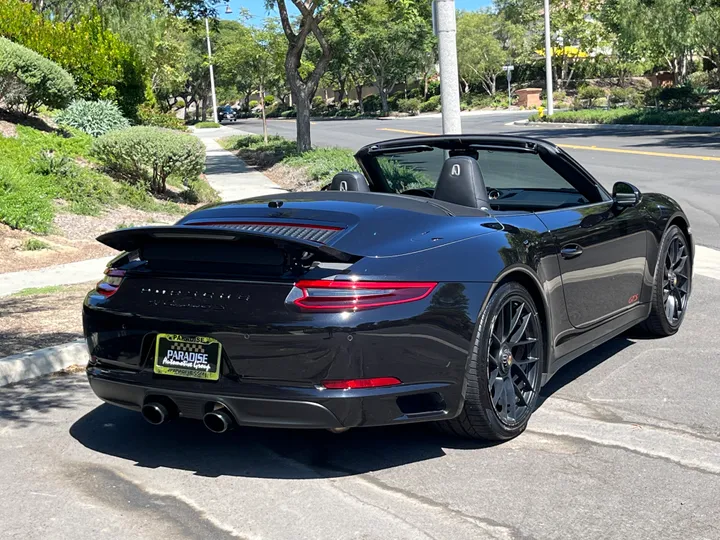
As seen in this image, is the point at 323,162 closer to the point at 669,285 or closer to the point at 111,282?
the point at 669,285

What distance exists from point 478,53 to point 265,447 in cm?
7774

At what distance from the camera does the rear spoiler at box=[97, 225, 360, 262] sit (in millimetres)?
4191

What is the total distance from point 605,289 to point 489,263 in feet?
4.92

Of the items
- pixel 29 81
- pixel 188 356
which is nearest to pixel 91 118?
pixel 29 81

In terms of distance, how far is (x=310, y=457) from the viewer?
475 cm

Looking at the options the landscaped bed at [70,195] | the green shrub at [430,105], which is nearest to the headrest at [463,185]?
the landscaped bed at [70,195]

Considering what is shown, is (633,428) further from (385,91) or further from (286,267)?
(385,91)

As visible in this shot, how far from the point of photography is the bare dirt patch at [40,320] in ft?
23.5

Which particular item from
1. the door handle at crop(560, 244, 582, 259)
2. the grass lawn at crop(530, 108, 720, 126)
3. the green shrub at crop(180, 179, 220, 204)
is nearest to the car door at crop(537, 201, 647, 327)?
the door handle at crop(560, 244, 582, 259)

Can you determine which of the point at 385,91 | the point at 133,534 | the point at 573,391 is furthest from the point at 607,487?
the point at 385,91

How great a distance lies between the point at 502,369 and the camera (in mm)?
4809

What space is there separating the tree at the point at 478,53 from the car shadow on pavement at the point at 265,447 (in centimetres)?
7608

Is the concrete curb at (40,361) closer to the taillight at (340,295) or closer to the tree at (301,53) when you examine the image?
the taillight at (340,295)

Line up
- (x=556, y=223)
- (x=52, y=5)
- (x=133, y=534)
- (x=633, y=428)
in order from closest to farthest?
(x=133, y=534) < (x=633, y=428) < (x=556, y=223) < (x=52, y=5)
